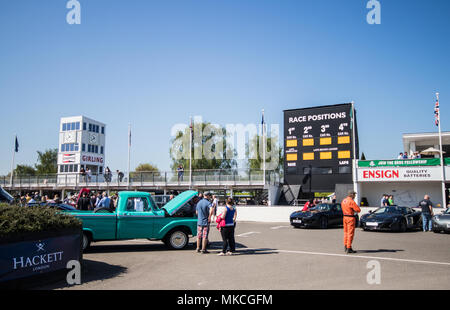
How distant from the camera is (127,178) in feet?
123

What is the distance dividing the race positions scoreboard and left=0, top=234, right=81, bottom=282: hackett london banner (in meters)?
24.5

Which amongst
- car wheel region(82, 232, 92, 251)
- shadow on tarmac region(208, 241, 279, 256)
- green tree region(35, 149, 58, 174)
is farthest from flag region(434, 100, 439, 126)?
green tree region(35, 149, 58, 174)

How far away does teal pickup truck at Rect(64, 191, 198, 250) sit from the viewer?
32.5ft

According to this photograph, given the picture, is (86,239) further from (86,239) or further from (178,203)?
(178,203)

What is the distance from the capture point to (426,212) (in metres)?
16.1

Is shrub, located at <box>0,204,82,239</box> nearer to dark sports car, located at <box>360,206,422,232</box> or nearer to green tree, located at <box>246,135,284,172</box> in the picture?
dark sports car, located at <box>360,206,422,232</box>

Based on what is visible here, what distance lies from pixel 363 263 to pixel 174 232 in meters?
5.53

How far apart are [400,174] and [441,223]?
49.1ft

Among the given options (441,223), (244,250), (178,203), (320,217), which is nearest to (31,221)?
(178,203)

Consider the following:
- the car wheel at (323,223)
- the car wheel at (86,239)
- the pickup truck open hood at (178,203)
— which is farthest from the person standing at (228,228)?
the car wheel at (323,223)

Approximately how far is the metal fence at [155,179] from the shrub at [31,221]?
2664cm

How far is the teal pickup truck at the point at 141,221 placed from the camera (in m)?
9.91
